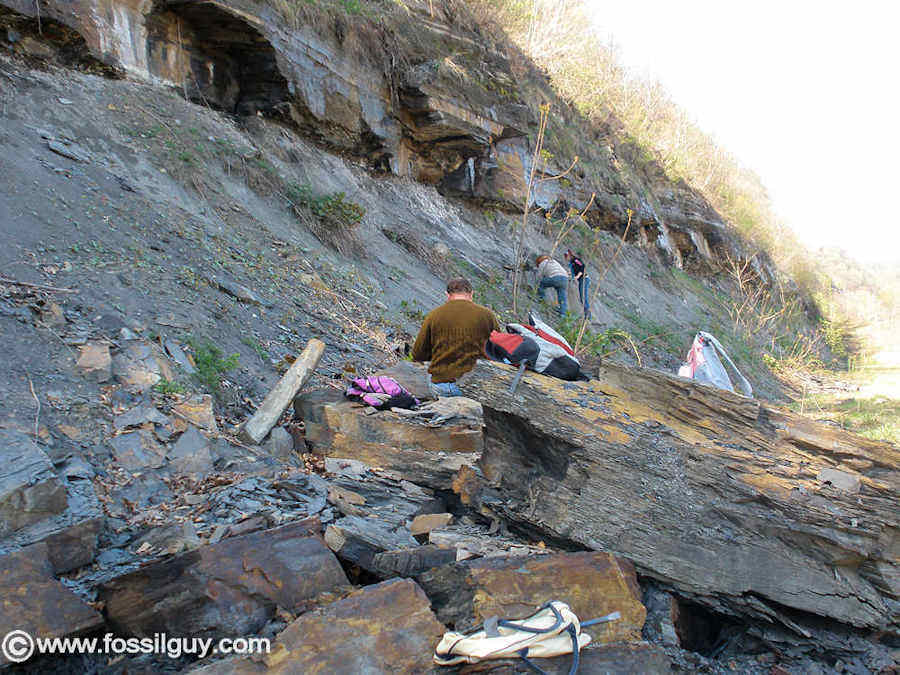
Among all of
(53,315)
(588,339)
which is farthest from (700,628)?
(588,339)

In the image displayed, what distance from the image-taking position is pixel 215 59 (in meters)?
9.29

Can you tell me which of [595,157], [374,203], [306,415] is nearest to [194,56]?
[374,203]

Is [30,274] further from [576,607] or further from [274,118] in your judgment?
[274,118]

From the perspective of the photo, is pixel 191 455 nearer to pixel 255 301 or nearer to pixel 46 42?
pixel 255 301

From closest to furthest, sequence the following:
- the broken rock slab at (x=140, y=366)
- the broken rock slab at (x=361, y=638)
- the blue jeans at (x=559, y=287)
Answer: the broken rock slab at (x=361, y=638)
the broken rock slab at (x=140, y=366)
the blue jeans at (x=559, y=287)

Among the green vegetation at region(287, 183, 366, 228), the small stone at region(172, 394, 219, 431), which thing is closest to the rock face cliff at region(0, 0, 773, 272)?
the green vegetation at region(287, 183, 366, 228)

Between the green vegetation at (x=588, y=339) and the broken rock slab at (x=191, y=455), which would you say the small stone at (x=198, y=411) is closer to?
the broken rock slab at (x=191, y=455)

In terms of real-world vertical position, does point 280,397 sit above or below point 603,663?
below

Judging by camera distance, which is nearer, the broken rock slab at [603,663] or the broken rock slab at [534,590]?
the broken rock slab at [603,663]

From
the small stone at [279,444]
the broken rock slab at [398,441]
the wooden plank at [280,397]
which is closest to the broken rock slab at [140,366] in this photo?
the wooden plank at [280,397]

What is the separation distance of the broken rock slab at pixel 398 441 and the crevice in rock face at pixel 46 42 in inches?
261

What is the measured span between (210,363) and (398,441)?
1.76 metres

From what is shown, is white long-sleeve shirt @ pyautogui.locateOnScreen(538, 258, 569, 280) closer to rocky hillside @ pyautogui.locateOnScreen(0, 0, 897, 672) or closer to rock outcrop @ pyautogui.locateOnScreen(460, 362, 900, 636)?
rocky hillside @ pyautogui.locateOnScreen(0, 0, 897, 672)

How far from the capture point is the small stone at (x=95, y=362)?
3.88 m
